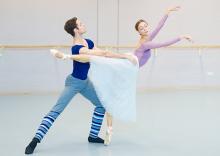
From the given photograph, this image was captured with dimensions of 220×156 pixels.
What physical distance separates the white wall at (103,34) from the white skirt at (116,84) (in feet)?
12.7

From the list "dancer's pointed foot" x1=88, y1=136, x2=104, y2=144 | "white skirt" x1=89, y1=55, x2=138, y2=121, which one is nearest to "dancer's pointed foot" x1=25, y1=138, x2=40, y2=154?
"dancer's pointed foot" x1=88, y1=136, x2=104, y2=144

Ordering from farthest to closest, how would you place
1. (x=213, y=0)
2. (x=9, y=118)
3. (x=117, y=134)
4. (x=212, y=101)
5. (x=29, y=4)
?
(x=213, y=0) < (x=29, y=4) < (x=212, y=101) < (x=9, y=118) < (x=117, y=134)

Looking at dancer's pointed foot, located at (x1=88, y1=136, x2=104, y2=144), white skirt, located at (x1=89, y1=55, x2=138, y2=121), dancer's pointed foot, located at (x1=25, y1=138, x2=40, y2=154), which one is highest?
white skirt, located at (x1=89, y1=55, x2=138, y2=121)

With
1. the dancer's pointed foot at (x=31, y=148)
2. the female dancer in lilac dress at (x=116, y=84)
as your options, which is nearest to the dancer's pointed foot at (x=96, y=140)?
the female dancer in lilac dress at (x=116, y=84)

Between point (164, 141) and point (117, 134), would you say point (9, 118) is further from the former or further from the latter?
point (164, 141)

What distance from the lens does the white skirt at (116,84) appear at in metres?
3.55

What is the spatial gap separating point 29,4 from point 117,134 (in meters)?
3.89

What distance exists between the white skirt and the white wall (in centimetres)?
386

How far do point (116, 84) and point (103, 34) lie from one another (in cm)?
395

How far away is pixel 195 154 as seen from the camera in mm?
3357

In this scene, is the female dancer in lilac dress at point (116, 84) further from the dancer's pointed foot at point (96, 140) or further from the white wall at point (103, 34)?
the white wall at point (103, 34)

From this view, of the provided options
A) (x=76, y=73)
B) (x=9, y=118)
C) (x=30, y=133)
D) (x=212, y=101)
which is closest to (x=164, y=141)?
(x=76, y=73)

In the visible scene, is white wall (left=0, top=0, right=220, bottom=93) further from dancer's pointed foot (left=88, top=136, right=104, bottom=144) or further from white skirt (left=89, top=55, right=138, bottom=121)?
white skirt (left=89, top=55, right=138, bottom=121)

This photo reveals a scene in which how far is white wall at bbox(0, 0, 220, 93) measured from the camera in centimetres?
712
